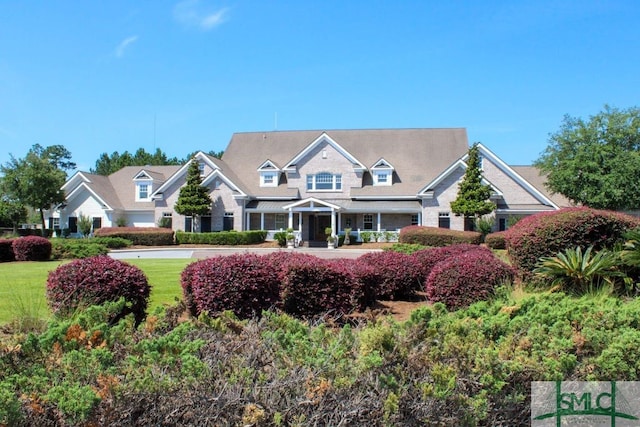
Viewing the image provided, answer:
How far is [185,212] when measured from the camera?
1538 inches

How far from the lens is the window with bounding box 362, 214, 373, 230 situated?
134ft

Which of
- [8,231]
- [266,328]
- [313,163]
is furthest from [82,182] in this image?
[266,328]

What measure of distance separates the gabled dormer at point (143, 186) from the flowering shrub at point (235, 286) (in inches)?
1551

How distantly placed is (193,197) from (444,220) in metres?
20.3

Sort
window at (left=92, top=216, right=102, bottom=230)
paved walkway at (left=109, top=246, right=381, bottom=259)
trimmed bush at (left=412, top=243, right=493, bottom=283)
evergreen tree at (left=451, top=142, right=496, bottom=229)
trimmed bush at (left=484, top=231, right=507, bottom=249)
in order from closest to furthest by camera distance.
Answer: trimmed bush at (left=412, top=243, right=493, bottom=283), paved walkway at (left=109, top=246, right=381, bottom=259), trimmed bush at (left=484, top=231, right=507, bottom=249), evergreen tree at (left=451, top=142, right=496, bottom=229), window at (left=92, top=216, right=102, bottom=230)

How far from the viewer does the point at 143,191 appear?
45.4 metres

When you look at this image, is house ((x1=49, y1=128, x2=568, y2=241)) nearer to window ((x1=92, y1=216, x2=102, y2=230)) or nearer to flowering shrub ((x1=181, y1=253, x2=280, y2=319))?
window ((x1=92, y1=216, x2=102, y2=230))

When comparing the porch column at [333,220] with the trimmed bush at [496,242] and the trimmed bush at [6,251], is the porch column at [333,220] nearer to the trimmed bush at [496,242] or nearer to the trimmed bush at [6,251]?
the trimmed bush at [496,242]

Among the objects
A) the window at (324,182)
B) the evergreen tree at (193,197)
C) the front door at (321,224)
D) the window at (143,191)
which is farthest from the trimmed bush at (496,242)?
the window at (143,191)

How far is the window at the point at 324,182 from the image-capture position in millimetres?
41969

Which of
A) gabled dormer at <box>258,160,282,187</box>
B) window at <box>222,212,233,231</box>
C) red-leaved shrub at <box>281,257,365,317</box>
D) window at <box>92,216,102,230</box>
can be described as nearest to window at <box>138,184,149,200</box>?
window at <box>92,216,102,230</box>

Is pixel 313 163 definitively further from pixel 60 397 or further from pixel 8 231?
pixel 60 397

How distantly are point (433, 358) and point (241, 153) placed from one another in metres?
44.2

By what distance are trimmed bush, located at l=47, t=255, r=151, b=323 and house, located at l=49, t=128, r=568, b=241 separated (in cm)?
3058
